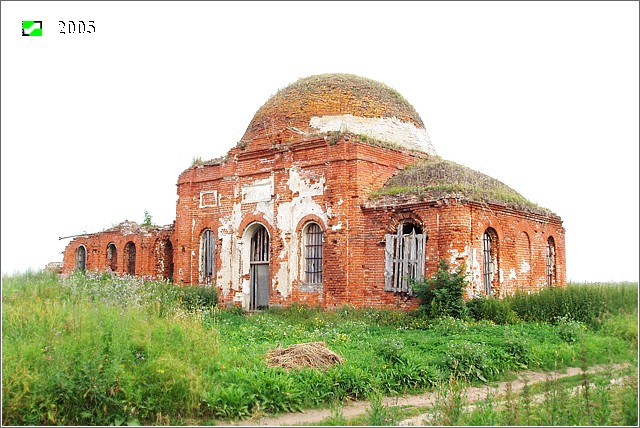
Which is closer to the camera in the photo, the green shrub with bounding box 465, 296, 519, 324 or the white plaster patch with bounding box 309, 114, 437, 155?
the green shrub with bounding box 465, 296, 519, 324

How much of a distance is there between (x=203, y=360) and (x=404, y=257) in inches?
366

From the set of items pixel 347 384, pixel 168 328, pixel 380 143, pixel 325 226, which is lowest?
pixel 347 384

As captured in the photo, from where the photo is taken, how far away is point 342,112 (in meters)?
21.9

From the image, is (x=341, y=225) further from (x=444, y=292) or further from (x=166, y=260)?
(x=166, y=260)

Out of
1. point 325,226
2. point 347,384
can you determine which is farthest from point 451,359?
point 325,226

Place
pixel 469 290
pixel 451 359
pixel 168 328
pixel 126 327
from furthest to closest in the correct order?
pixel 469 290 → pixel 451 359 → pixel 168 328 → pixel 126 327

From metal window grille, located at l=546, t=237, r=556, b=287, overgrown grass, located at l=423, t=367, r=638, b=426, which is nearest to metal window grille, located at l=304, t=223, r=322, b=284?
metal window grille, located at l=546, t=237, r=556, b=287

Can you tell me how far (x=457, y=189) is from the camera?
16.6 meters

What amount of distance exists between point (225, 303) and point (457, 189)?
29.6 feet

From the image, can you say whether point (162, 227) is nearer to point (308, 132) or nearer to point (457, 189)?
point (308, 132)

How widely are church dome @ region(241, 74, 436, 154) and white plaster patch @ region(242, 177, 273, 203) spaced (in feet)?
5.46

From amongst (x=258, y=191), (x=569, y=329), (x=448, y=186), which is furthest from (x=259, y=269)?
(x=569, y=329)

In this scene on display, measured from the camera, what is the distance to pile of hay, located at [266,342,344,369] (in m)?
9.68

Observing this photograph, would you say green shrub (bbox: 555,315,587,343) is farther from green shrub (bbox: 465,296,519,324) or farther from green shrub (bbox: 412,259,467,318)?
green shrub (bbox: 412,259,467,318)
